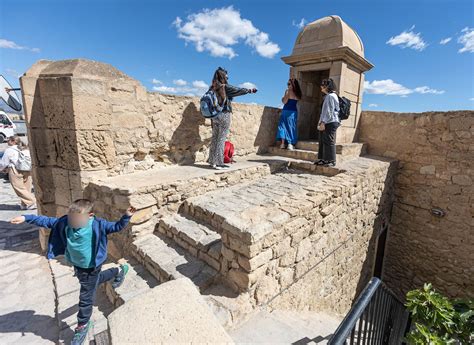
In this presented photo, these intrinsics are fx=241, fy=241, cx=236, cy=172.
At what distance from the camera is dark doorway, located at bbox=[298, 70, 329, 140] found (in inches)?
285

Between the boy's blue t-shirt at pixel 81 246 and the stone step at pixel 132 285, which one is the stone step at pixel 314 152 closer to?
the stone step at pixel 132 285

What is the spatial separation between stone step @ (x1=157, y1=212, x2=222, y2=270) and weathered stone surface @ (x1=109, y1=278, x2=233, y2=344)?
906 mm

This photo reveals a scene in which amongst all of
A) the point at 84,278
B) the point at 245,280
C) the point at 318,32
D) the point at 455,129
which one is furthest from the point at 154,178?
the point at 455,129

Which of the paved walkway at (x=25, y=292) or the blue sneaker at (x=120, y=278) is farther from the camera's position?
the blue sneaker at (x=120, y=278)

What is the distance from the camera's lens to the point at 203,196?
12.7ft

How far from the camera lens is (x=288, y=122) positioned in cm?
632

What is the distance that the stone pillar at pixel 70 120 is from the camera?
343 centimetres

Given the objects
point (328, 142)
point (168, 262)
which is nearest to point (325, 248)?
point (328, 142)

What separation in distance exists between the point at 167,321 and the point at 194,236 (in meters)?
1.45

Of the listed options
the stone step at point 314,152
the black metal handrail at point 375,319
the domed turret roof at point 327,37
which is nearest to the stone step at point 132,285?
the black metal handrail at point 375,319

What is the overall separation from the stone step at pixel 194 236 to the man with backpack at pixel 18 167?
15.2ft

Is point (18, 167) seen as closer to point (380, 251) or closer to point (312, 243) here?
point (312, 243)

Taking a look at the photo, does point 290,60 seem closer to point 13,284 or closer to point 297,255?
point 297,255

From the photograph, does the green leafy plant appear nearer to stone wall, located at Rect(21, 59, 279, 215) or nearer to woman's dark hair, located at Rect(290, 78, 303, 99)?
stone wall, located at Rect(21, 59, 279, 215)
